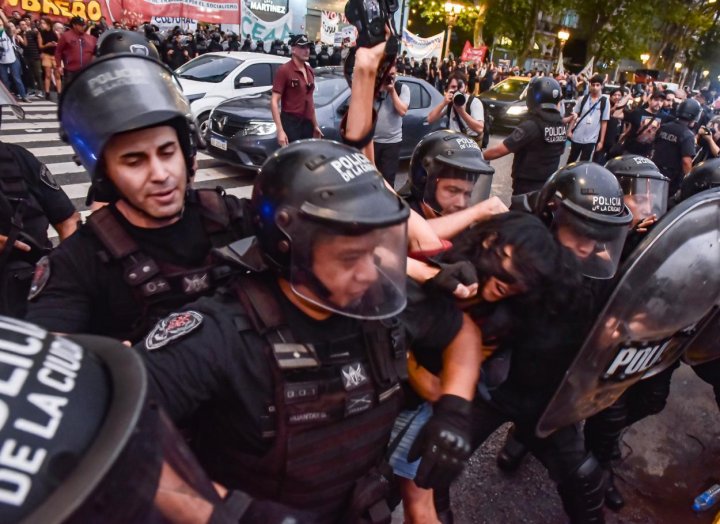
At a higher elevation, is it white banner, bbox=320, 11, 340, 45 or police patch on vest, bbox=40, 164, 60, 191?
police patch on vest, bbox=40, 164, 60, 191

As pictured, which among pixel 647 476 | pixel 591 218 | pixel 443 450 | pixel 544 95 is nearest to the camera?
pixel 443 450

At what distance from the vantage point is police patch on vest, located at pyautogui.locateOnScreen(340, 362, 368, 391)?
135cm

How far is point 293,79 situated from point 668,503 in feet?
17.8

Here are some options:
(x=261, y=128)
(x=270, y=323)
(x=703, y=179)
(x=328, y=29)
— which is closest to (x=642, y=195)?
(x=703, y=179)

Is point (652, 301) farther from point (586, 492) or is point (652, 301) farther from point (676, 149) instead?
point (676, 149)

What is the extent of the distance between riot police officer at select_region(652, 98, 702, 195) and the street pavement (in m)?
2.46

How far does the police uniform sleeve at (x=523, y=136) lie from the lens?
485cm

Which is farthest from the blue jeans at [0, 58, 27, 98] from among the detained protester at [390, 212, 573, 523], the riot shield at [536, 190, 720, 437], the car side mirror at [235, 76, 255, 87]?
the riot shield at [536, 190, 720, 437]

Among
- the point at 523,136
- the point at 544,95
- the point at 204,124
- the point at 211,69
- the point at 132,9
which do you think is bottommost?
the point at 204,124

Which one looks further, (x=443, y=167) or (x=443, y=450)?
(x=443, y=167)

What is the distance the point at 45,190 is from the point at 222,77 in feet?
25.7

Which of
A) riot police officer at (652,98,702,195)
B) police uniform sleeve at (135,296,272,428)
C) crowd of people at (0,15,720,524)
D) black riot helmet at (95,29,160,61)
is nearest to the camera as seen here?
crowd of people at (0,15,720,524)

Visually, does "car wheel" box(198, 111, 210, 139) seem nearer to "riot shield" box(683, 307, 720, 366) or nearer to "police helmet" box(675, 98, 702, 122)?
"police helmet" box(675, 98, 702, 122)

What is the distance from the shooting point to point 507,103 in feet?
43.7
